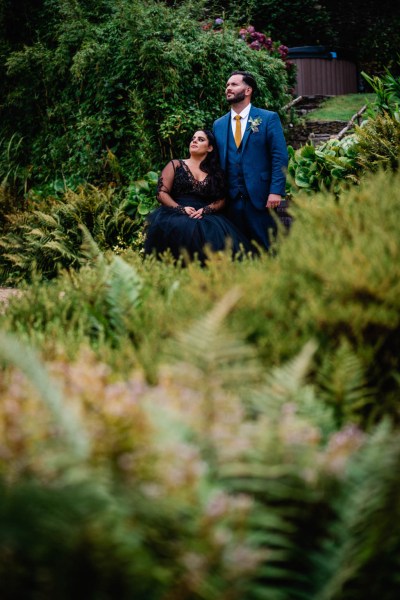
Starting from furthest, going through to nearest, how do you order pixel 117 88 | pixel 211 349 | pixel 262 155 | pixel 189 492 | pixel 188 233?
1. pixel 117 88
2. pixel 262 155
3. pixel 188 233
4. pixel 211 349
5. pixel 189 492

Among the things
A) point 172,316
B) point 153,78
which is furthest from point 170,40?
point 172,316

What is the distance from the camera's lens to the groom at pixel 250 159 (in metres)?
7.05

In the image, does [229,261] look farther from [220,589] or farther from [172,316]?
[220,589]

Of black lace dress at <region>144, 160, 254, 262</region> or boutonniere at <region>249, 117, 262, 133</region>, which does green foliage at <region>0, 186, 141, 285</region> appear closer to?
black lace dress at <region>144, 160, 254, 262</region>

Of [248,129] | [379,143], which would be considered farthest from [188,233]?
[379,143]

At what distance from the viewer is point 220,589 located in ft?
4.49

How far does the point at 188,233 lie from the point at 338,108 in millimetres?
12772

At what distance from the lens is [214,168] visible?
23.5ft

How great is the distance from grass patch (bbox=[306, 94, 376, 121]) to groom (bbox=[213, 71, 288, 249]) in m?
9.72

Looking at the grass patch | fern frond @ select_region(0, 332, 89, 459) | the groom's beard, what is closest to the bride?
the groom's beard

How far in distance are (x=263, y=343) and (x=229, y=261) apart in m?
0.95

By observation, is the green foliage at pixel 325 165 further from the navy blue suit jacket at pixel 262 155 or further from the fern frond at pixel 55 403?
the fern frond at pixel 55 403

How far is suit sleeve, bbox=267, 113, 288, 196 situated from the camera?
6984mm

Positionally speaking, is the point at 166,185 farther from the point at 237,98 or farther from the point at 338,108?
the point at 338,108
